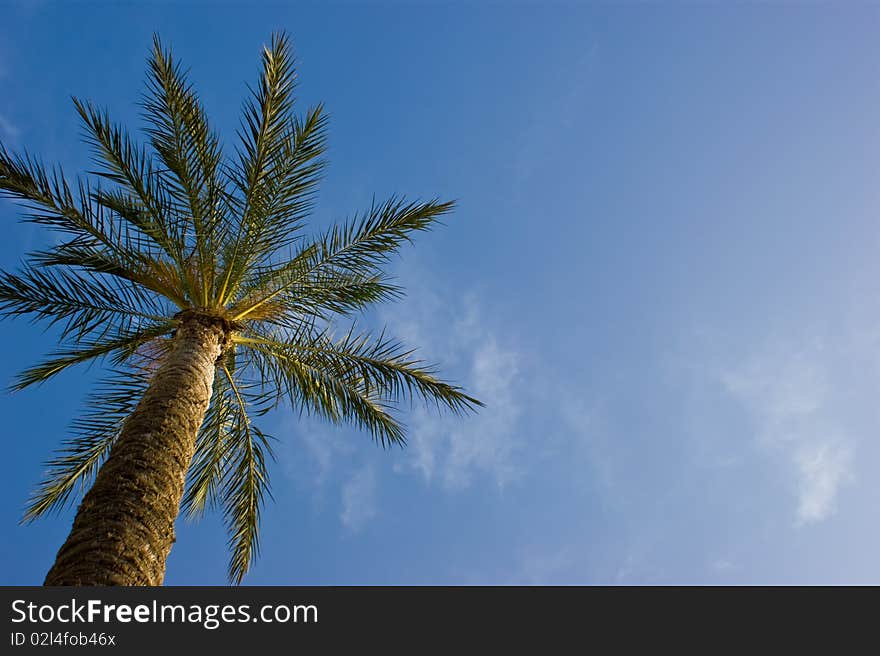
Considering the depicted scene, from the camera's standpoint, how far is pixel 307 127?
8.55 metres

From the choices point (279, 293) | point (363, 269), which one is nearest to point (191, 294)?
point (279, 293)

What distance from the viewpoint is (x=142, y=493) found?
4961mm

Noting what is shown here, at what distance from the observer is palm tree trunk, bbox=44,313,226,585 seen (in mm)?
4309

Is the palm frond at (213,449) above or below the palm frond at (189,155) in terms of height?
below

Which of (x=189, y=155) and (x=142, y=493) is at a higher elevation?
(x=189, y=155)

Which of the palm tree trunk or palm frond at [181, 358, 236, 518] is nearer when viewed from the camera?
the palm tree trunk

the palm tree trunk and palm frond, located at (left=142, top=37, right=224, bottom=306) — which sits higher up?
palm frond, located at (left=142, top=37, right=224, bottom=306)

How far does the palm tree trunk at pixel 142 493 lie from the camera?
431 centimetres

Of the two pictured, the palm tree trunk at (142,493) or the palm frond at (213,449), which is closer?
the palm tree trunk at (142,493)
